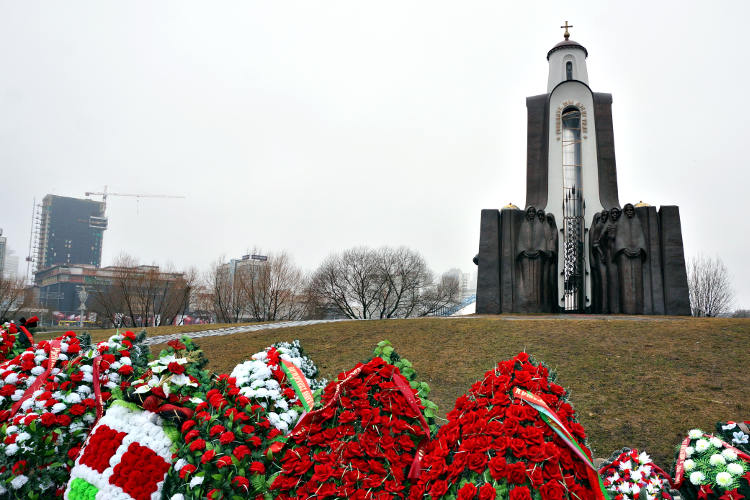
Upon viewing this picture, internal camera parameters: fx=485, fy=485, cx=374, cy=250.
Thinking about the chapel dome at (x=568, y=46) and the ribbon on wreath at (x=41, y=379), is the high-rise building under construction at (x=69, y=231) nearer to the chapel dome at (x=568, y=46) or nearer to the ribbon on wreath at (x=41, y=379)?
the chapel dome at (x=568, y=46)

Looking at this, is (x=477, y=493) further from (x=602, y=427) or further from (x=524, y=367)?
(x=602, y=427)

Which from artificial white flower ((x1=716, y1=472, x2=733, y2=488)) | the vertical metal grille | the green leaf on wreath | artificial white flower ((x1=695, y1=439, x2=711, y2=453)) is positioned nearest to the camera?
the green leaf on wreath

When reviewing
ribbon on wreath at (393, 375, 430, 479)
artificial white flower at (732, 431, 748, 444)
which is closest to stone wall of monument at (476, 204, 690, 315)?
artificial white flower at (732, 431, 748, 444)

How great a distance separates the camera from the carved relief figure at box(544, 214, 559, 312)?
1438 cm

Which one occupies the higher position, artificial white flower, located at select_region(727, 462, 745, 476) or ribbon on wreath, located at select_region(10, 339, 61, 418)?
ribbon on wreath, located at select_region(10, 339, 61, 418)

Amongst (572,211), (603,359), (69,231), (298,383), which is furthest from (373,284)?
(69,231)

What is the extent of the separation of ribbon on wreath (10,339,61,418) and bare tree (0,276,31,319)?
27929 mm

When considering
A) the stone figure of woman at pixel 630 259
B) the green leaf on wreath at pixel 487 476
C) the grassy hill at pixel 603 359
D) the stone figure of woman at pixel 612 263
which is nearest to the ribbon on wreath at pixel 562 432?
the green leaf on wreath at pixel 487 476

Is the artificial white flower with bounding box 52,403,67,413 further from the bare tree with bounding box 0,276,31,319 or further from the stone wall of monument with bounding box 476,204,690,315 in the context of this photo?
the bare tree with bounding box 0,276,31,319

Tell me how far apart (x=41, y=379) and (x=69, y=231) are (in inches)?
3959

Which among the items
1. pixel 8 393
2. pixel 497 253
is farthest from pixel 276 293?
pixel 8 393

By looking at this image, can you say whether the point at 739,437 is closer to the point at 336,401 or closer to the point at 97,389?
the point at 336,401

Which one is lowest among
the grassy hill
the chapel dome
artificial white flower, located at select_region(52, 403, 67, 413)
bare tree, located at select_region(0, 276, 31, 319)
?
the grassy hill

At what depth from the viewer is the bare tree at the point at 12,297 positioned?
26.0m
